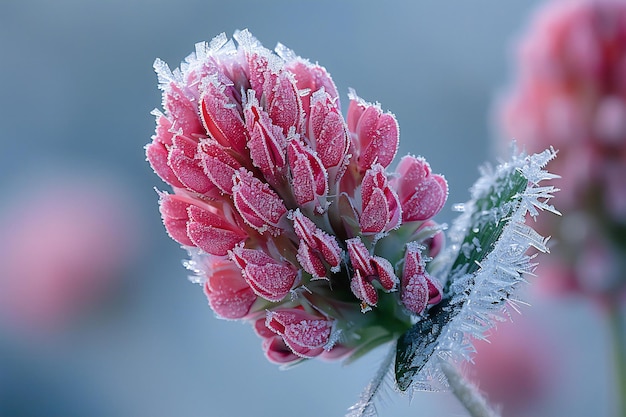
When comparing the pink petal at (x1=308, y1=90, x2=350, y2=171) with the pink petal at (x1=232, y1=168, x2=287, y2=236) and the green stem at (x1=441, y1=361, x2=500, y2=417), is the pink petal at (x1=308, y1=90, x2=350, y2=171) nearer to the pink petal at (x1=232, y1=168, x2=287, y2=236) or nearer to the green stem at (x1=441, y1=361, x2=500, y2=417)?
the pink petal at (x1=232, y1=168, x2=287, y2=236)

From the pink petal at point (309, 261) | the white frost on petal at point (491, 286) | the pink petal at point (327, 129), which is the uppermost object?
the pink petal at point (327, 129)

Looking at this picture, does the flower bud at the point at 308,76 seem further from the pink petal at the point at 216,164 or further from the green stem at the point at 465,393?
the green stem at the point at 465,393

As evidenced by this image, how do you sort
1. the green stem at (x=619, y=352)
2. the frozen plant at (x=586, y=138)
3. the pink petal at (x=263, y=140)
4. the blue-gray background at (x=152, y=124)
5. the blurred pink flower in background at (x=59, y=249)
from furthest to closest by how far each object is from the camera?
the blurred pink flower in background at (x=59, y=249) → the blue-gray background at (x=152, y=124) → the frozen plant at (x=586, y=138) → the green stem at (x=619, y=352) → the pink petal at (x=263, y=140)

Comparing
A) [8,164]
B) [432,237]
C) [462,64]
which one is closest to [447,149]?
[462,64]

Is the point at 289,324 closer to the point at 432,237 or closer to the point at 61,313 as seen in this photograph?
the point at 432,237

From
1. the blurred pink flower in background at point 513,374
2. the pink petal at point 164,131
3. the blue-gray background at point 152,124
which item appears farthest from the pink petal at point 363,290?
the blue-gray background at point 152,124

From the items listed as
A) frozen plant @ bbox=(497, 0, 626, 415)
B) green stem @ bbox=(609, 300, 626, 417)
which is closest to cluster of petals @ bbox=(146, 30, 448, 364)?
green stem @ bbox=(609, 300, 626, 417)

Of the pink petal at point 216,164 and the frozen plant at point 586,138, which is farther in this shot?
the frozen plant at point 586,138
